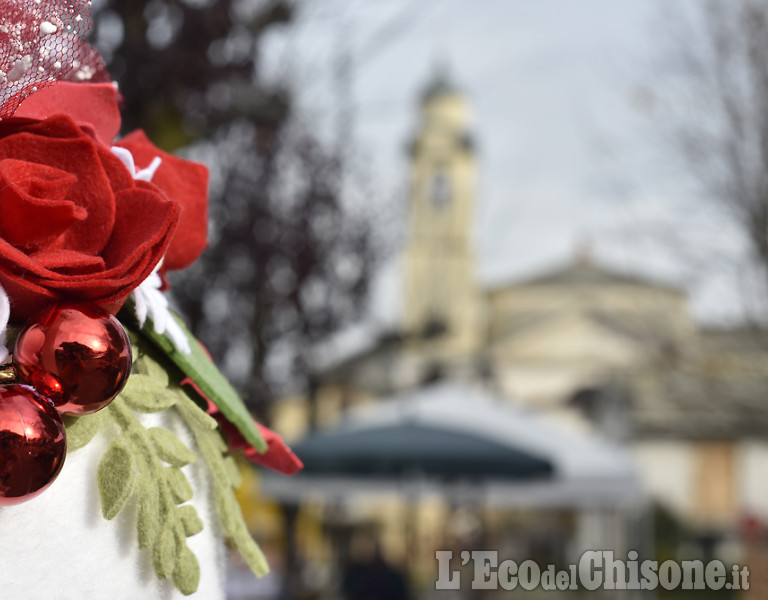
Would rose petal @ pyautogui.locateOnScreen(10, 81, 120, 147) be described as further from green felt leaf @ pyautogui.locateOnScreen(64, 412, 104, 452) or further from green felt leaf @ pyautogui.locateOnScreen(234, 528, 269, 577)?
green felt leaf @ pyautogui.locateOnScreen(234, 528, 269, 577)

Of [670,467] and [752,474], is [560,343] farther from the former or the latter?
[752,474]

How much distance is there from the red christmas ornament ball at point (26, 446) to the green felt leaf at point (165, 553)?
14 cm

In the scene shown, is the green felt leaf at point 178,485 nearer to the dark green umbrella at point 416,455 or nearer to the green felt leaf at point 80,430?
the green felt leaf at point 80,430

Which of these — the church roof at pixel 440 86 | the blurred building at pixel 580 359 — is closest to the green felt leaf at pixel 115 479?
the blurred building at pixel 580 359

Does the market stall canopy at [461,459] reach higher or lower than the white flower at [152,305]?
higher

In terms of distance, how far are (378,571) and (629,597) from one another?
2.64 m

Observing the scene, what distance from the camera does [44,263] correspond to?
0.71m

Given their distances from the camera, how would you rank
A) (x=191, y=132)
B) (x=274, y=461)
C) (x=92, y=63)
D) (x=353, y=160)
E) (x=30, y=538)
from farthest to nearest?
(x=353, y=160) < (x=191, y=132) < (x=274, y=461) < (x=92, y=63) < (x=30, y=538)

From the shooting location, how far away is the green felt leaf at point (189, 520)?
82 centimetres

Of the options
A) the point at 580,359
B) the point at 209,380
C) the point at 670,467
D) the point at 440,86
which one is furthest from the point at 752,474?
the point at 209,380

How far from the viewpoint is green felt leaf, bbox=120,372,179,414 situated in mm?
808

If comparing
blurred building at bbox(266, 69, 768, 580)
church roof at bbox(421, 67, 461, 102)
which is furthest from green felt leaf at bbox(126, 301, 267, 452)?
church roof at bbox(421, 67, 461, 102)

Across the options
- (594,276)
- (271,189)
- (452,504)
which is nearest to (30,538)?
(271,189)

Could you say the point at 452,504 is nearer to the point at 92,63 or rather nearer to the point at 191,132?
the point at 191,132
